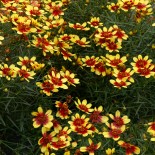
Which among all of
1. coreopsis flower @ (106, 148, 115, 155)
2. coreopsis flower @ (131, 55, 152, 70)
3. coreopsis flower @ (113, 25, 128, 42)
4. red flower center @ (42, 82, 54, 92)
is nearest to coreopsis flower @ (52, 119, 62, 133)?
red flower center @ (42, 82, 54, 92)

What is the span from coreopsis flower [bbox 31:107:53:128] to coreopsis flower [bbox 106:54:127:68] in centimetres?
63

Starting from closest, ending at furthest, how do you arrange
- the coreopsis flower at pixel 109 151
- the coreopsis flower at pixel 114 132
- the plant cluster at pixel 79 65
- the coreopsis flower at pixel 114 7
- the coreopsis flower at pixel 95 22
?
the coreopsis flower at pixel 109 151 < the coreopsis flower at pixel 114 132 < the plant cluster at pixel 79 65 < the coreopsis flower at pixel 95 22 < the coreopsis flower at pixel 114 7

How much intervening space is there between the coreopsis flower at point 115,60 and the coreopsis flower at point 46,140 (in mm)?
728

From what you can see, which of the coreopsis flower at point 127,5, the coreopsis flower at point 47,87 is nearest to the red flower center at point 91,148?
the coreopsis flower at point 47,87

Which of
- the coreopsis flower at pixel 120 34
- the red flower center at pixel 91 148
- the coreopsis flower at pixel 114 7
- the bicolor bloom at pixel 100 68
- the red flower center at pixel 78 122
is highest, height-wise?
the coreopsis flower at pixel 114 7

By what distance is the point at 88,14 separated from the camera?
13.2 ft

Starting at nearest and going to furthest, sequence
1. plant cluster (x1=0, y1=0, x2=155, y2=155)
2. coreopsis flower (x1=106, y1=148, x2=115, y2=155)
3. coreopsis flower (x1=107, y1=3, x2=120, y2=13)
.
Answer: coreopsis flower (x1=106, y1=148, x2=115, y2=155) → plant cluster (x1=0, y1=0, x2=155, y2=155) → coreopsis flower (x1=107, y1=3, x2=120, y2=13)

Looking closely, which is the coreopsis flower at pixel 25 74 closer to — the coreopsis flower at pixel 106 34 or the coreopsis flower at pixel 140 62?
the coreopsis flower at pixel 106 34

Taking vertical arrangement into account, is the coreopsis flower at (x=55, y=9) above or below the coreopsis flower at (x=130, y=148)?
above

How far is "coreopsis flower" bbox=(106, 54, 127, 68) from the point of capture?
10.8 feet

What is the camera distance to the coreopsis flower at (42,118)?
2.97 metres

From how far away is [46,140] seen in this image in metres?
2.91

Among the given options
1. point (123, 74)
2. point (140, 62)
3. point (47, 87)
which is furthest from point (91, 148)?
point (140, 62)

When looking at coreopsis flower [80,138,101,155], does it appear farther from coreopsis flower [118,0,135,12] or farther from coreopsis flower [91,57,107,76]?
coreopsis flower [118,0,135,12]
